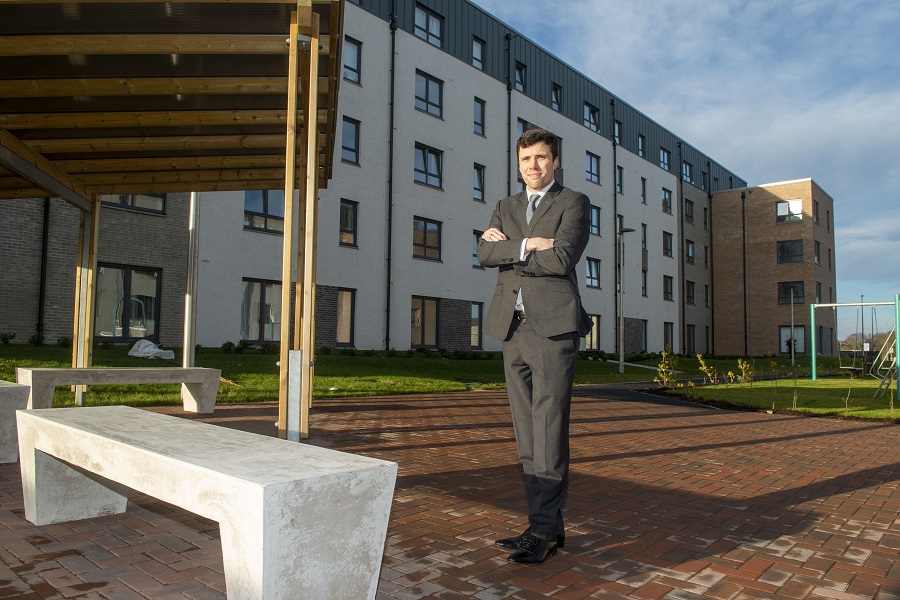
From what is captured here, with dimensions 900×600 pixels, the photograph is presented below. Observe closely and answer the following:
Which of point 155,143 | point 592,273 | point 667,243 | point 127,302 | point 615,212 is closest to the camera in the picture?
point 155,143

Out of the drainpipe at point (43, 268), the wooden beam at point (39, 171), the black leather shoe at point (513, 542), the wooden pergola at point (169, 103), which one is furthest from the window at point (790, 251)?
the black leather shoe at point (513, 542)

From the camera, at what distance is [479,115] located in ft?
94.3

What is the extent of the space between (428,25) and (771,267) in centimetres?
3246

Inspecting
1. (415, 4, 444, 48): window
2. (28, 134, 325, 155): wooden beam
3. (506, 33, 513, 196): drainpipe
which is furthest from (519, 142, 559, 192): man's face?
(506, 33, 513, 196): drainpipe

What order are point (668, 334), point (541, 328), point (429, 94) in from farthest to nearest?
1. point (668, 334)
2. point (429, 94)
3. point (541, 328)

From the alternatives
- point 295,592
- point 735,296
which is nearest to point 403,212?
point 295,592

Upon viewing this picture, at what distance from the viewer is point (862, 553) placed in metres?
3.58

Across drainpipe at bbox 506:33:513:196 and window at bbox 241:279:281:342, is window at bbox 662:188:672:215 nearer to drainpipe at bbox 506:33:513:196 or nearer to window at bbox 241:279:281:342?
drainpipe at bbox 506:33:513:196

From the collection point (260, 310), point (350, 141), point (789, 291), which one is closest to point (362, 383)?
point (260, 310)

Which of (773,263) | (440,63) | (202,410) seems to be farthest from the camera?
(773,263)

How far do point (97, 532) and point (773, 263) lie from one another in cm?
4961

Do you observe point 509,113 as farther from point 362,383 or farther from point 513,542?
point 513,542

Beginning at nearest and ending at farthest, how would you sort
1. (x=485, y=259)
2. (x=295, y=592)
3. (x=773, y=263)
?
(x=295, y=592) → (x=485, y=259) → (x=773, y=263)

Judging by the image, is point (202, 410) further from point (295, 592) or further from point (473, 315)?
point (473, 315)
